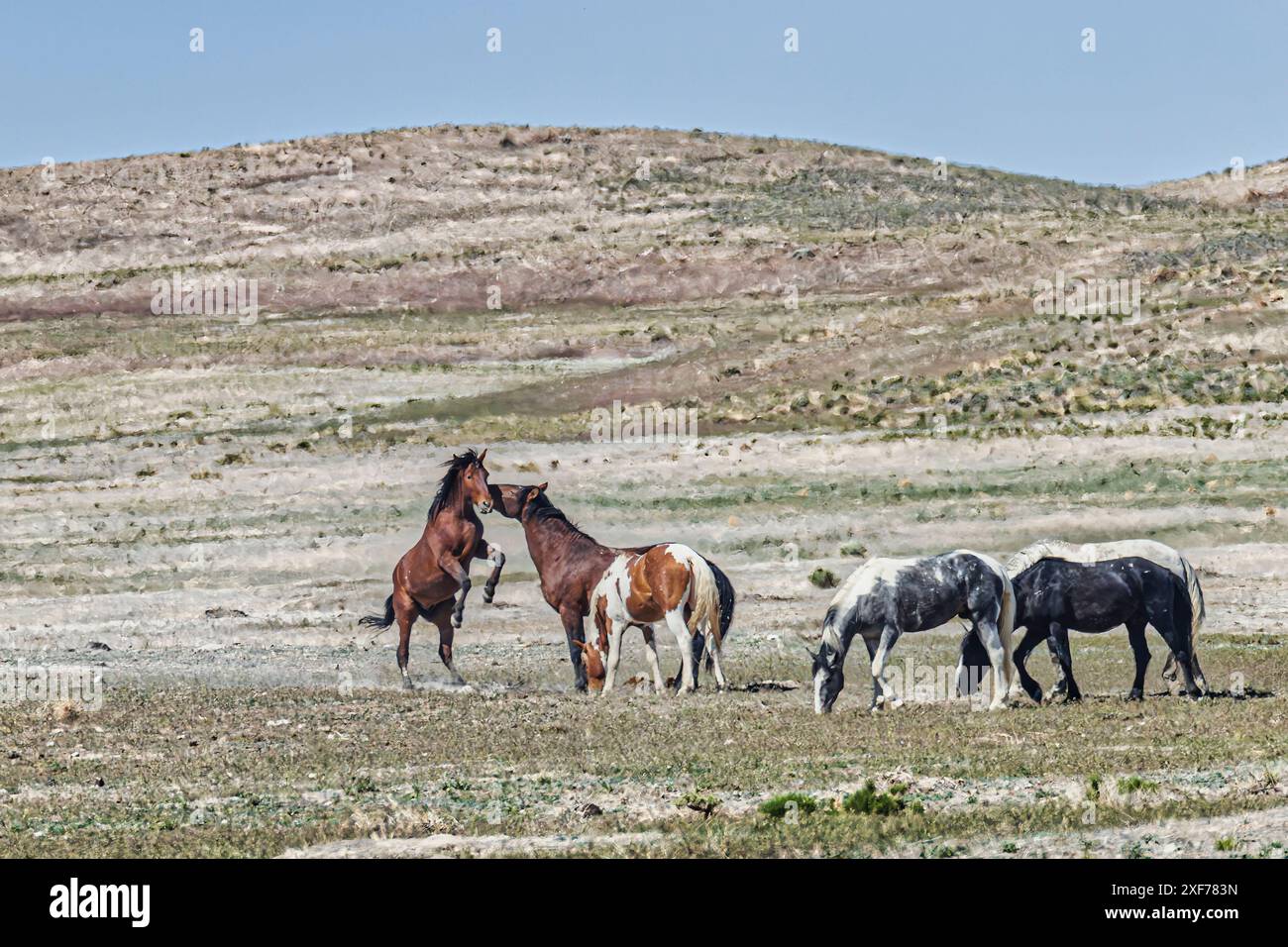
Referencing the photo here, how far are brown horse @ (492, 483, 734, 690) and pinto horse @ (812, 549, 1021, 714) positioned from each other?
297 centimetres

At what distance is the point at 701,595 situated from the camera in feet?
82.7

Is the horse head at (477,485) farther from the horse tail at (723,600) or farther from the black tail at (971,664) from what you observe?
the black tail at (971,664)

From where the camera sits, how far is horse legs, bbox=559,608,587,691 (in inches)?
1030

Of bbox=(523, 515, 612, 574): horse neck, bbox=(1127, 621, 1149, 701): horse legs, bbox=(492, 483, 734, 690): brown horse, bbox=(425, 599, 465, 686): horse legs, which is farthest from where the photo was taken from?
bbox=(425, 599, 465, 686): horse legs

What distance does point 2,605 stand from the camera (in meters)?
41.7

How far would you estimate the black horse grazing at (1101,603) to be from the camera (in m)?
24.6

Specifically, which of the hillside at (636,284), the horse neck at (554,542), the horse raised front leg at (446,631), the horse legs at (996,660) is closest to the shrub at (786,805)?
the horse legs at (996,660)

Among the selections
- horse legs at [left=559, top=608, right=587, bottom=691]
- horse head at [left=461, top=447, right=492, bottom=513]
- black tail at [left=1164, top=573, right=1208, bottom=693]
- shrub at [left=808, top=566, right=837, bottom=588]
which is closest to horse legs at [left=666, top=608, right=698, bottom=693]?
horse legs at [left=559, top=608, right=587, bottom=691]

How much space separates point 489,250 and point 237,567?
74615mm

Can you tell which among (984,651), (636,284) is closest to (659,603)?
(984,651)

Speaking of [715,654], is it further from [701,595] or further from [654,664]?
[701,595]

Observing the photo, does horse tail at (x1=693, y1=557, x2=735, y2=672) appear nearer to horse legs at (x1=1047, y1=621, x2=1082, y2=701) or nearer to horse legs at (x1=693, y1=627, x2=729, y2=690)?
horse legs at (x1=693, y1=627, x2=729, y2=690)

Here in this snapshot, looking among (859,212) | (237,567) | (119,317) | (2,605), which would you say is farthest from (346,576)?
(859,212)

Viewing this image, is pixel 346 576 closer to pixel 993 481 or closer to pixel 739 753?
pixel 993 481
